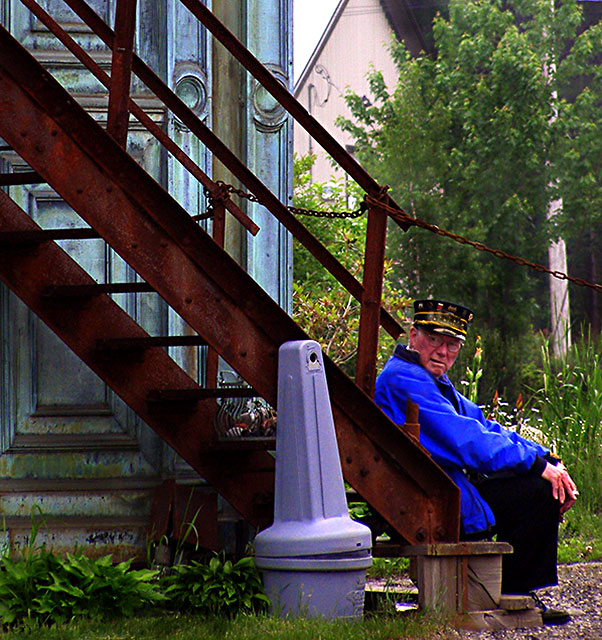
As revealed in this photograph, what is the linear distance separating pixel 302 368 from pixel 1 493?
2.14 meters

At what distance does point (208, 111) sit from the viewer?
6.01m

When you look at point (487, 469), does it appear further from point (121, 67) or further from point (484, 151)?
point (484, 151)

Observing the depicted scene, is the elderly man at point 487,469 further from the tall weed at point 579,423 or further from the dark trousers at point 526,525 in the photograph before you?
the tall weed at point 579,423

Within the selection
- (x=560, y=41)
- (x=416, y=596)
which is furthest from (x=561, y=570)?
(x=560, y=41)

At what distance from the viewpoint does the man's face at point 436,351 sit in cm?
501

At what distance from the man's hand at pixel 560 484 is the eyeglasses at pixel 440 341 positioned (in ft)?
2.41

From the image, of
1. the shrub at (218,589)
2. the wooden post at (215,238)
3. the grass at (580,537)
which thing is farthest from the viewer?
the grass at (580,537)

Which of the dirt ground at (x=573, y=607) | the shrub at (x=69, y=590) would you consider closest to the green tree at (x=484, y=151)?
the dirt ground at (x=573, y=607)

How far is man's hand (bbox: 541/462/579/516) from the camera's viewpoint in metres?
4.79

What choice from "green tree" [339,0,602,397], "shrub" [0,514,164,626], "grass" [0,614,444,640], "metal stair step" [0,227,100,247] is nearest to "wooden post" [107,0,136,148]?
"metal stair step" [0,227,100,247]

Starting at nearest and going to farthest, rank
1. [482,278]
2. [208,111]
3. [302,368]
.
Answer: [302,368] → [208,111] → [482,278]

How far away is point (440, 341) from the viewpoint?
501cm

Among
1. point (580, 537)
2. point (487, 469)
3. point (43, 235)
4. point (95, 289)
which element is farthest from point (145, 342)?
point (580, 537)

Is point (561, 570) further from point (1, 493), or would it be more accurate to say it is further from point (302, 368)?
point (1, 493)
